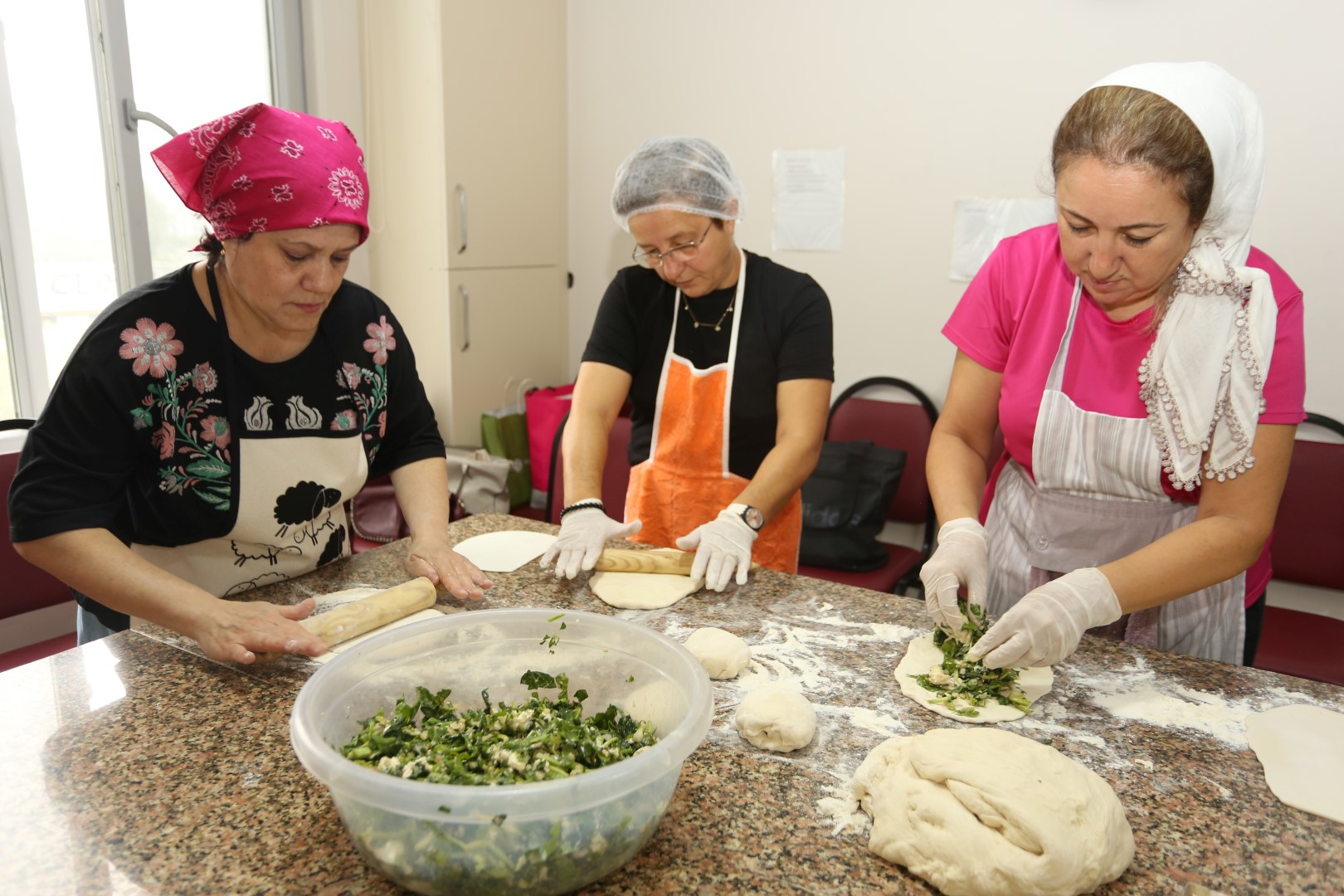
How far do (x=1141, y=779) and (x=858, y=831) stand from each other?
1.38 ft

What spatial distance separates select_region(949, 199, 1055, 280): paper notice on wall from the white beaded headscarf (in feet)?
6.04

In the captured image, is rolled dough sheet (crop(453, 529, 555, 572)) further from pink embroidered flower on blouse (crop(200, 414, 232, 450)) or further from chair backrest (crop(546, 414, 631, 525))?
chair backrest (crop(546, 414, 631, 525))

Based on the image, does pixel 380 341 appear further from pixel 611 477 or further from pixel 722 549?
pixel 611 477

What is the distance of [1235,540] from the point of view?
1.50 meters

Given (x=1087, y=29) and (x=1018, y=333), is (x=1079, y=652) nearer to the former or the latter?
(x=1018, y=333)

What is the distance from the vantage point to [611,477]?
354 cm

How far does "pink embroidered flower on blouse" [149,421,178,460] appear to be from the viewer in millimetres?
1487

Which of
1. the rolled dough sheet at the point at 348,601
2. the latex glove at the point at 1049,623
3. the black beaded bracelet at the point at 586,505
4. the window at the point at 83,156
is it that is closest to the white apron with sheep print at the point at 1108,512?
the latex glove at the point at 1049,623

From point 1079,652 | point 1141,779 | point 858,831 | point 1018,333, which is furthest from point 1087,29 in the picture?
point 858,831

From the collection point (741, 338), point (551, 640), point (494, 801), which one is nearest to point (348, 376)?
point (551, 640)

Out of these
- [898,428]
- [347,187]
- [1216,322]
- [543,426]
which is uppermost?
[347,187]

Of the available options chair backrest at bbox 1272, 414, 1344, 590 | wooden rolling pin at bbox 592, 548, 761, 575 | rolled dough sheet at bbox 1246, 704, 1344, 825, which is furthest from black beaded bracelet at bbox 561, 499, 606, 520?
chair backrest at bbox 1272, 414, 1344, 590

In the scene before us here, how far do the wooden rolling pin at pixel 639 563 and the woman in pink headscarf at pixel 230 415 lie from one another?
0.25m

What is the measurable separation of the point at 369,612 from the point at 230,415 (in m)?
0.44
